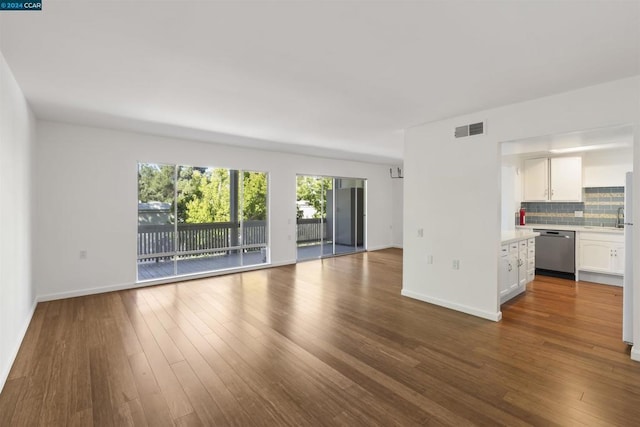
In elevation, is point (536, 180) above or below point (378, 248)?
above

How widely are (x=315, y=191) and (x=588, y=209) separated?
5.83 m

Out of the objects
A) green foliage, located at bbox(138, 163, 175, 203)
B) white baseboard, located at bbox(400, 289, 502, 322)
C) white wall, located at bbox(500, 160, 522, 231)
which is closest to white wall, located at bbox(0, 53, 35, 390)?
green foliage, located at bbox(138, 163, 175, 203)

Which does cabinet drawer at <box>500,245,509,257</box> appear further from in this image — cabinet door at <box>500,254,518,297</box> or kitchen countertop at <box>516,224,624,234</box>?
kitchen countertop at <box>516,224,624,234</box>

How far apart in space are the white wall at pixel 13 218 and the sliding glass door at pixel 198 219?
→ 68.1 inches

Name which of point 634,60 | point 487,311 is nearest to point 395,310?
point 487,311

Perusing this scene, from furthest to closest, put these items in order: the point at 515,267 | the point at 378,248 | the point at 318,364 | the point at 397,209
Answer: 1. the point at 397,209
2. the point at 378,248
3. the point at 515,267
4. the point at 318,364

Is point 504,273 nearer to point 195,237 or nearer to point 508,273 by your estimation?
point 508,273

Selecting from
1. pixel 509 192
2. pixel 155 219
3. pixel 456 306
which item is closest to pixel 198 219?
pixel 155 219

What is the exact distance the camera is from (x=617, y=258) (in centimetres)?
505

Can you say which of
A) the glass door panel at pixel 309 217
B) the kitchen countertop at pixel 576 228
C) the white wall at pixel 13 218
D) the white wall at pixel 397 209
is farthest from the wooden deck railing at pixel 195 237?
the kitchen countertop at pixel 576 228

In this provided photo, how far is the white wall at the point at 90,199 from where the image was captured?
4.47 m

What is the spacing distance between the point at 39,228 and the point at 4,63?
9.33 ft

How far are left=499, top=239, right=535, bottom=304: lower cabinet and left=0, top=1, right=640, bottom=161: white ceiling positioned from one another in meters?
2.16

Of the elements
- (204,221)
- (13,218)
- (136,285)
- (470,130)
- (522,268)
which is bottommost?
(136,285)
